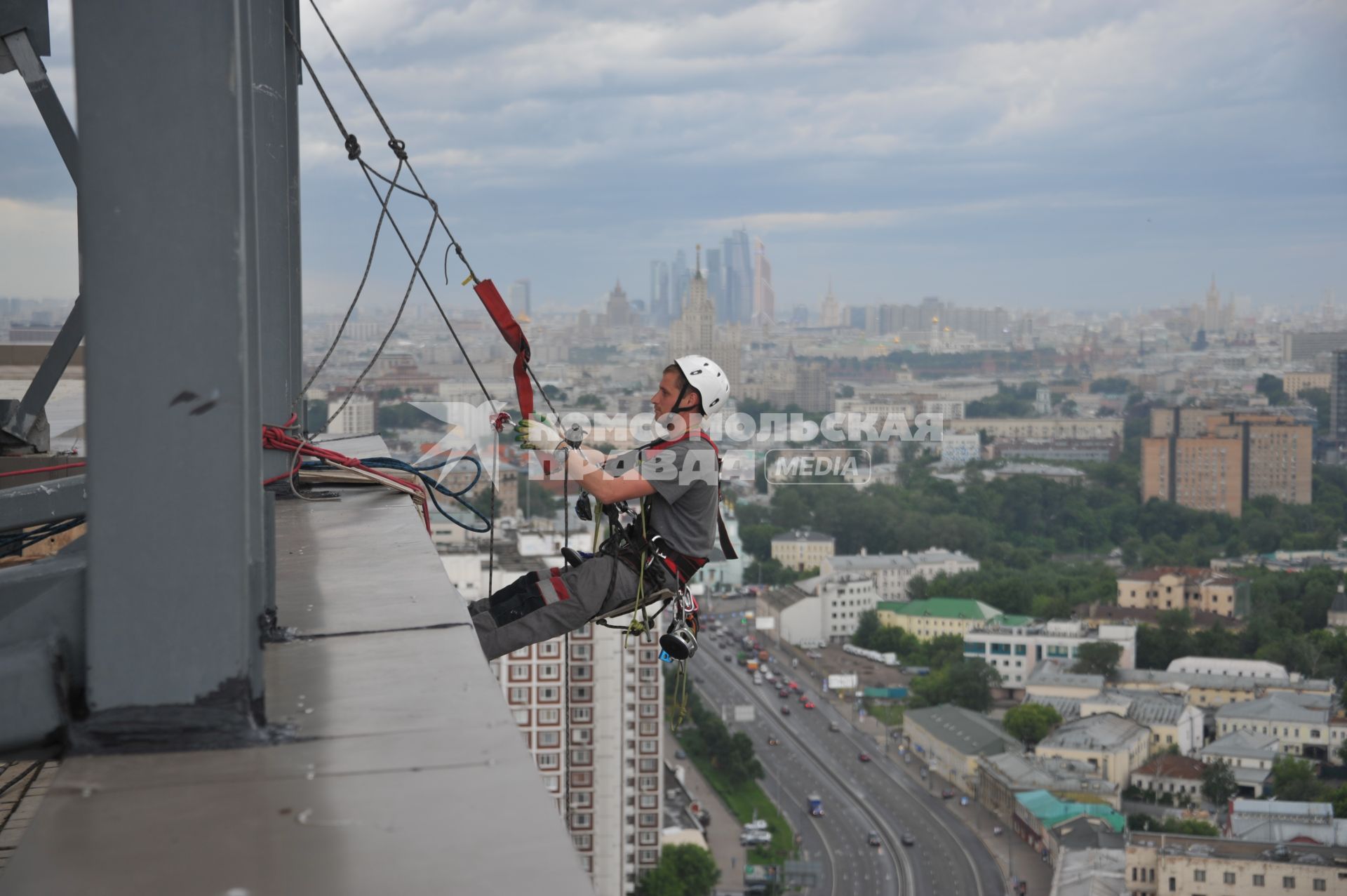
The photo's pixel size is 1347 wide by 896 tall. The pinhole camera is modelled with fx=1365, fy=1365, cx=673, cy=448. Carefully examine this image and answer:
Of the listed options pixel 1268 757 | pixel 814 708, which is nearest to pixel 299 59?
pixel 1268 757

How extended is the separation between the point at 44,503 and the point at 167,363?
102cm

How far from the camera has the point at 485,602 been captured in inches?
115

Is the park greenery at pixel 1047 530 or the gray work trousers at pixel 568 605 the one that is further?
the park greenery at pixel 1047 530

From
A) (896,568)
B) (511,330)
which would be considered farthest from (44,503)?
(896,568)

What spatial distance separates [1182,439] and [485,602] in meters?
53.1

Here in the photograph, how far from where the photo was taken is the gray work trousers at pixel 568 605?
9.18ft

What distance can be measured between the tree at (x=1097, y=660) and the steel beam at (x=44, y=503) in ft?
106

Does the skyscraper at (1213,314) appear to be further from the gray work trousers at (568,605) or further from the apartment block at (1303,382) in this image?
the gray work trousers at (568,605)

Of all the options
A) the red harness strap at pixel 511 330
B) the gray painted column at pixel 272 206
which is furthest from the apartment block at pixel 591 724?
the red harness strap at pixel 511 330

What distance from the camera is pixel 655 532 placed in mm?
2920

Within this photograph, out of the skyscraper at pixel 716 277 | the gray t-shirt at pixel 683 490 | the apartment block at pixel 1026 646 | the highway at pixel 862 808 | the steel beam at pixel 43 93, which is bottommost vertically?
the highway at pixel 862 808

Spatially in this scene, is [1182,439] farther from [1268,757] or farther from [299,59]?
[299,59]

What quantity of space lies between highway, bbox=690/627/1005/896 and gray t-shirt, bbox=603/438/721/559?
20.6 metres

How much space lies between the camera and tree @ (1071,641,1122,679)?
32.4m
